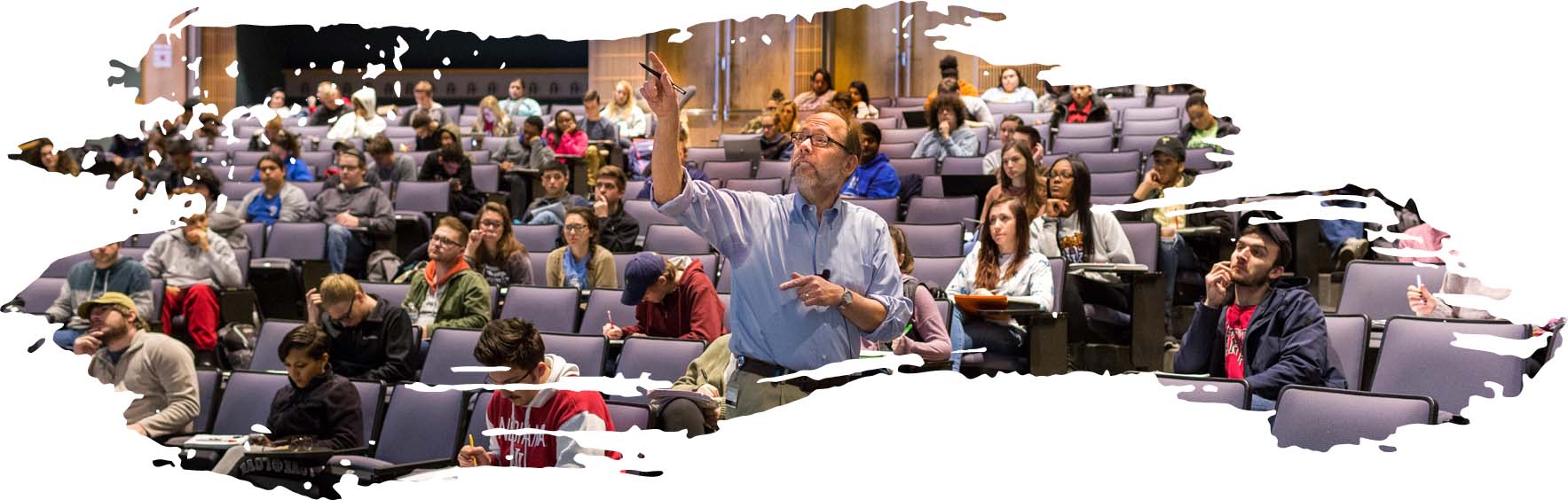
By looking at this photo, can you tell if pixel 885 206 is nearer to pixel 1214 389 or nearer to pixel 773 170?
pixel 773 170

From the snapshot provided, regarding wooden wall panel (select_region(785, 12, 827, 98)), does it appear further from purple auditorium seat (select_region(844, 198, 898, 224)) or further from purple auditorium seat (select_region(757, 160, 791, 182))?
purple auditorium seat (select_region(844, 198, 898, 224))

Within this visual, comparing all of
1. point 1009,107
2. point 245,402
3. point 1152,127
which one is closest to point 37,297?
point 245,402

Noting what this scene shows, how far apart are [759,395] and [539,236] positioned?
12.8 feet

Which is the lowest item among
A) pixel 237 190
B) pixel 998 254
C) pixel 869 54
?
pixel 998 254

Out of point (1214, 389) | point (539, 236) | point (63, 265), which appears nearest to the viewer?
point (1214, 389)

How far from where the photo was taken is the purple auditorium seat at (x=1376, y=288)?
354 cm

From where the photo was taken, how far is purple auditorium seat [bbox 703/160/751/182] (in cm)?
752

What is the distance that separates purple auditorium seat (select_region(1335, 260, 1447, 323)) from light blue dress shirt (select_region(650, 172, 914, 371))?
176 cm

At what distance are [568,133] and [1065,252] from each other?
168 inches

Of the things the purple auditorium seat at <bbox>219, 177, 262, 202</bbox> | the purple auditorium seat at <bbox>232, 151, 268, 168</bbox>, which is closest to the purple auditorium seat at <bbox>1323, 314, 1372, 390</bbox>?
the purple auditorium seat at <bbox>219, 177, 262, 202</bbox>

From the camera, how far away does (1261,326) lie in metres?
3.04

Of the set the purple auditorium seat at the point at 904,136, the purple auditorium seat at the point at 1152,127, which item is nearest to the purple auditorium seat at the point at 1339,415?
the purple auditorium seat at the point at 1152,127

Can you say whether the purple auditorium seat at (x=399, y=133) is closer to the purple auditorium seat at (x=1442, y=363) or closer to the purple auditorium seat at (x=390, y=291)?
the purple auditorium seat at (x=390, y=291)

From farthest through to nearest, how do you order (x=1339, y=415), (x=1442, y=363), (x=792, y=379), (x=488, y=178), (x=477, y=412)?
1. (x=488, y=178)
2. (x=477, y=412)
3. (x=1442, y=363)
4. (x=1339, y=415)
5. (x=792, y=379)
